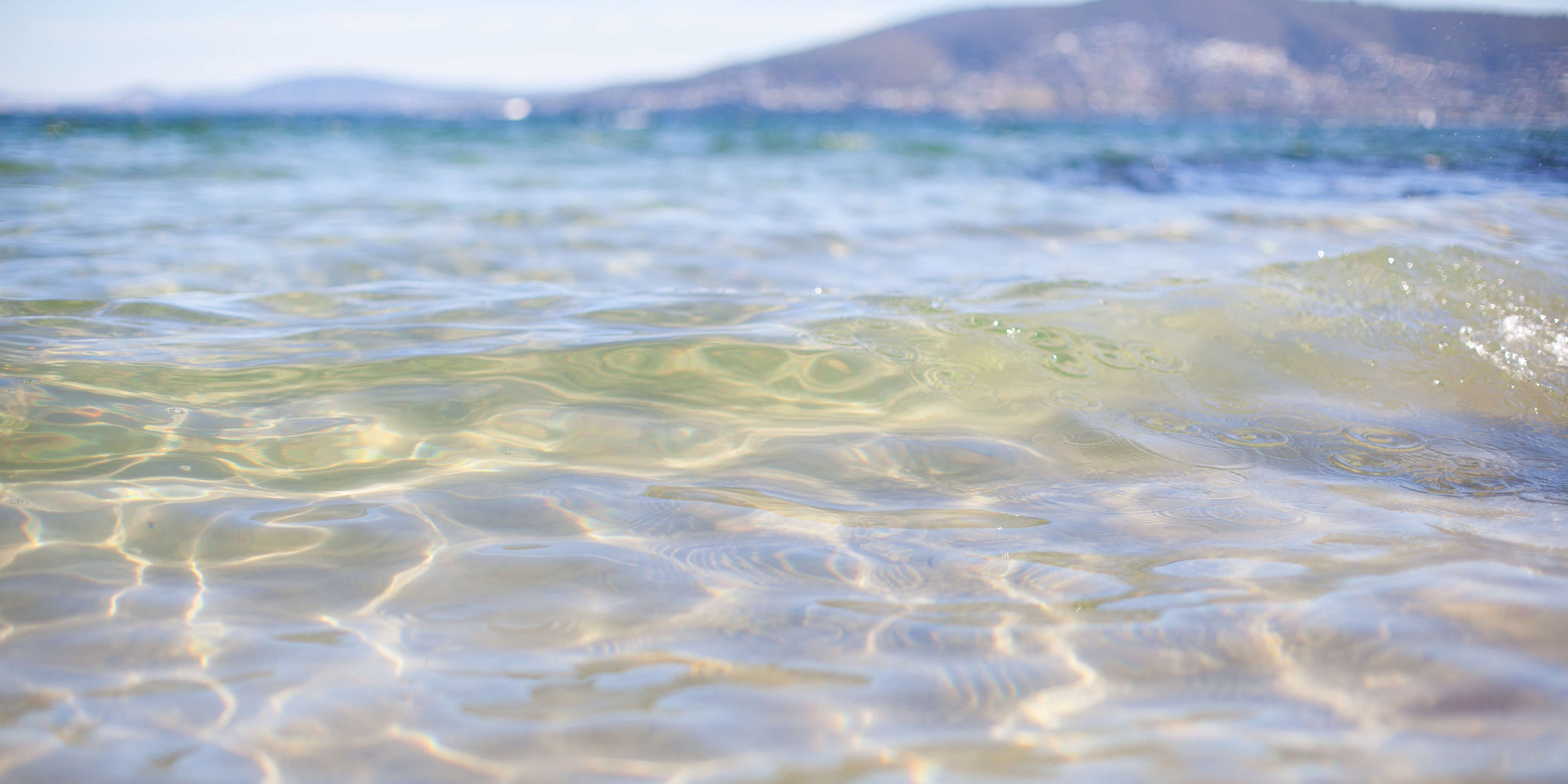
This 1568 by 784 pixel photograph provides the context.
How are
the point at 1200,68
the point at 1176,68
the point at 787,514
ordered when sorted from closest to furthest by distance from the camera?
1. the point at 787,514
2. the point at 1200,68
3. the point at 1176,68

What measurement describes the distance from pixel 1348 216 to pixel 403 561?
665 cm

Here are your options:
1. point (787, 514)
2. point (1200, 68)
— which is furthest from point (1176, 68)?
point (787, 514)

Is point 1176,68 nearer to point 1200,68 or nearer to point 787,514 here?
point 1200,68

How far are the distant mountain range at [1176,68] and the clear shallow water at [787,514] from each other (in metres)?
3.47

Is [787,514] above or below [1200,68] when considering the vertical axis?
below

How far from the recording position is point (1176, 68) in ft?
93.6

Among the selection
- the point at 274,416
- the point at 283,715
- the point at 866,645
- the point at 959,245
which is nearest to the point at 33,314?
the point at 274,416

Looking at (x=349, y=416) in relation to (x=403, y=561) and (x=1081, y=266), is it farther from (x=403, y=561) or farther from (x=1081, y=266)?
(x=1081, y=266)

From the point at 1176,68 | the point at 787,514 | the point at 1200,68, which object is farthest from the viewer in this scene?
the point at 1176,68

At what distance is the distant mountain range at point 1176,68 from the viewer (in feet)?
24.6

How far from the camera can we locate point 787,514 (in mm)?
2059

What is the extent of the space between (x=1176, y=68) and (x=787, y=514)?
31.3 metres

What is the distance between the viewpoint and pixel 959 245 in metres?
5.59

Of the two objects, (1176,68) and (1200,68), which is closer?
(1200,68)
